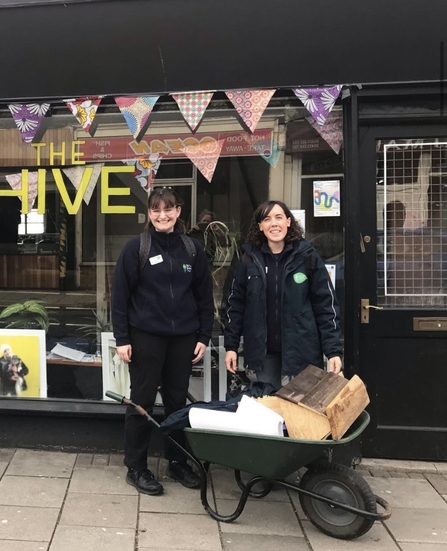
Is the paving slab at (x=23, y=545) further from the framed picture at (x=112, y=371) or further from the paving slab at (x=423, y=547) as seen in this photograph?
the paving slab at (x=423, y=547)

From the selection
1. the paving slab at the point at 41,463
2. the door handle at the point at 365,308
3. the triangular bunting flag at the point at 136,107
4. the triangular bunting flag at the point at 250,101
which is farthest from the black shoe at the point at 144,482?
the triangular bunting flag at the point at 250,101

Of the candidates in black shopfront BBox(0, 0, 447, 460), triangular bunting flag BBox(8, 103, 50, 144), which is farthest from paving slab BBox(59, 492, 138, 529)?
triangular bunting flag BBox(8, 103, 50, 144)

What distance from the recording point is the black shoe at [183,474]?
3.26 metres

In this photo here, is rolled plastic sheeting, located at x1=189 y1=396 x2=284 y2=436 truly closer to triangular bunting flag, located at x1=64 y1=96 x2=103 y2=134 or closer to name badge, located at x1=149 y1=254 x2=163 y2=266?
name badge, located at x1=149 y1=254 x2=163 y2=266

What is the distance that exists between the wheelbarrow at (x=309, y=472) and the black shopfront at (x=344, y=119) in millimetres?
1077

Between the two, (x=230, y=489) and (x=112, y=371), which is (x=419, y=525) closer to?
(x=230, y=489)

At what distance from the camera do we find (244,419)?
2.57 m

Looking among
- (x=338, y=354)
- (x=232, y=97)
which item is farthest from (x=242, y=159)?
(x=338, y=354)

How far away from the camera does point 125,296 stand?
312 cm

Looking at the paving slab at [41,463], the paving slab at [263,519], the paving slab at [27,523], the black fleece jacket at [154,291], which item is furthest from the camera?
the paving slab at [41,463]

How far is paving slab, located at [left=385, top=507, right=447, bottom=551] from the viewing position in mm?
2777

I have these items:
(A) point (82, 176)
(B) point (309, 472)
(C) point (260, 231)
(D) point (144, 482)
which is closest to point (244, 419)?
(B) point (309, 472)

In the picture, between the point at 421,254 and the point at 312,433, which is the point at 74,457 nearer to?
the point at 312,433

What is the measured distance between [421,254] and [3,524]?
10.6 ft
